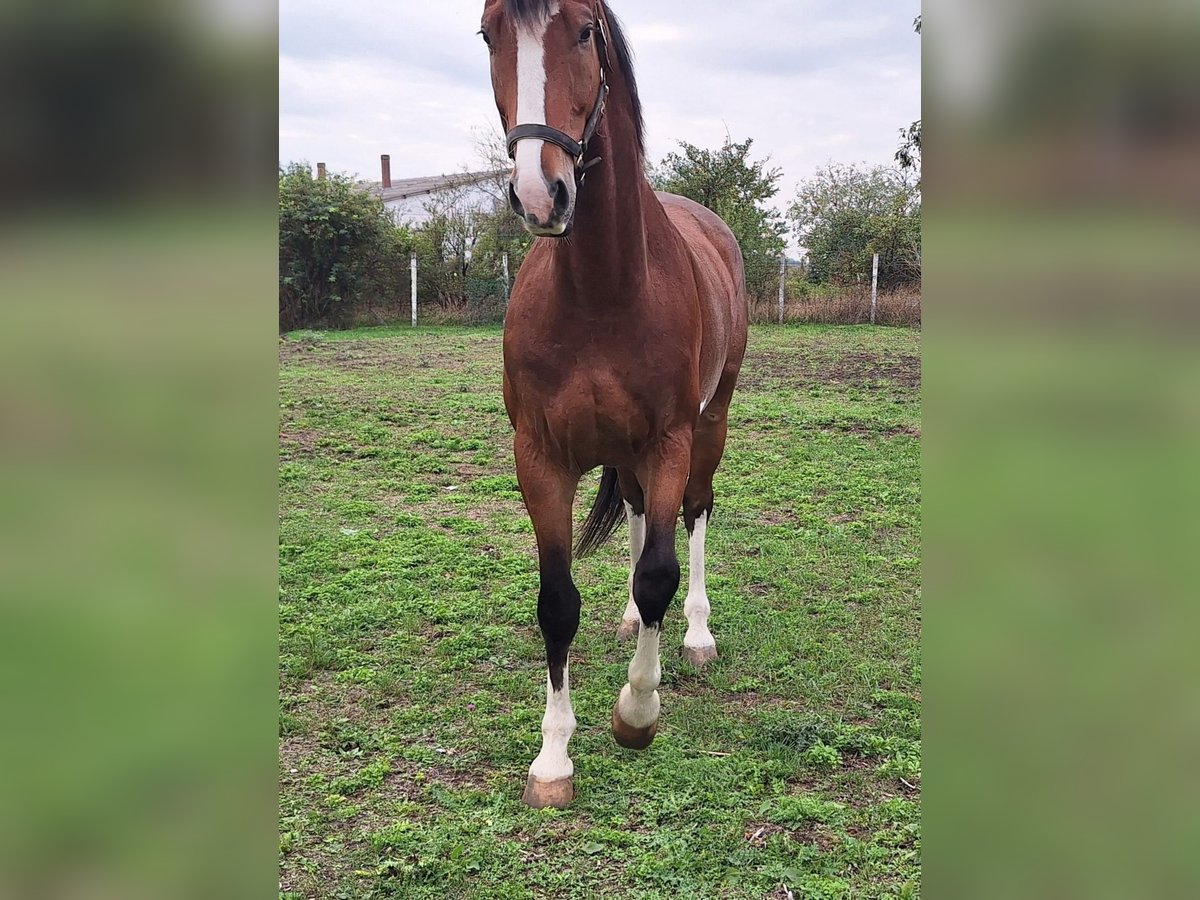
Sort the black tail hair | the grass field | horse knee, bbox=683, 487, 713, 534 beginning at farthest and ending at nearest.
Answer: horse knee, bbox=683, 487, 713, 534 → the black tail hair → the grass field

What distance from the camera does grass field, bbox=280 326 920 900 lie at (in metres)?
2.26

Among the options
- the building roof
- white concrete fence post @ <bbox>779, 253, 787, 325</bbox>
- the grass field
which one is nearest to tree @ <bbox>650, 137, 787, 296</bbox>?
white concrete fence post @ <bbox>779, 253, 787, 325</bbox>

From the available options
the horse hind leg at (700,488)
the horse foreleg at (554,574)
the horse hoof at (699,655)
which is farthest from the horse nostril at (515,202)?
the horse hoof at (699,655)

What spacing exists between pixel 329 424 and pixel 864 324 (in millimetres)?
12099

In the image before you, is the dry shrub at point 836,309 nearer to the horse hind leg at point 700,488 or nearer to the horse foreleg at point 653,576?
the horse hind leg at point 700,488

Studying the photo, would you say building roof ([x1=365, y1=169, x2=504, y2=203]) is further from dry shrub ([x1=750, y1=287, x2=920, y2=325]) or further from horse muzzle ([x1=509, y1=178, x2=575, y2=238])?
horse muzzle ([x1=509, y1=178, x2=575, y2=238])

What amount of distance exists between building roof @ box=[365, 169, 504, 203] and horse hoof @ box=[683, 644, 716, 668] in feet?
55.5

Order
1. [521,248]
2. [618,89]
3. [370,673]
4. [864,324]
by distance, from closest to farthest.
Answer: [618,89] → [370,673] → [864,324] → [521,248]

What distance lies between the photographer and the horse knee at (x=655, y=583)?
267cm
